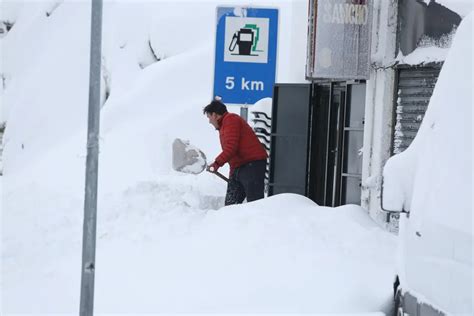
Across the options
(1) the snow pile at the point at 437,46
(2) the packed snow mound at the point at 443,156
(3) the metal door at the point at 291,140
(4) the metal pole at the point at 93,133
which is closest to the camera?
(2) the packed snow mound at the point at 443,156

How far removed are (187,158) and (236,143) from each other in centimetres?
127

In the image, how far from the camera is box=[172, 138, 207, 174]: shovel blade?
1134 centimetres

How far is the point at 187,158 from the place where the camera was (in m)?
11.4

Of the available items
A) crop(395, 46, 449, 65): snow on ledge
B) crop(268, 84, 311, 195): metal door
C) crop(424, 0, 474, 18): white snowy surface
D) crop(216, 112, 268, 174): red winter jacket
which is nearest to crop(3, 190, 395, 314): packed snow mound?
crop(216, 112, 268, 174): red winter jacket

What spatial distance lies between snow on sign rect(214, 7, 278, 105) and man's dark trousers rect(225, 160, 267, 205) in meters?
0.74

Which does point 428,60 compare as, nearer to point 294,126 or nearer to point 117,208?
point 294,126

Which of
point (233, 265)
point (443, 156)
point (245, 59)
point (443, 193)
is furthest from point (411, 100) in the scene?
point (443, 193)

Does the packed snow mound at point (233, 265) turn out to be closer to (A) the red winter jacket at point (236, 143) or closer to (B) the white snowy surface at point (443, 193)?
(A) the red winter jacket at point (236, 143)

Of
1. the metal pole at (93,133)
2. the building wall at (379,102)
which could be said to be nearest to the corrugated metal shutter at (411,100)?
the building wall at (379,102)

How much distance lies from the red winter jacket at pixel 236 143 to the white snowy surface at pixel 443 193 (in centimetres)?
535

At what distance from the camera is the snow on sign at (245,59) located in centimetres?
1035

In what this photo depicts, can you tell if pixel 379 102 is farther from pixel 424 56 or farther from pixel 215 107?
pixel 215 107

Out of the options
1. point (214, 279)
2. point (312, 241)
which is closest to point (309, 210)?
point (312, 241)

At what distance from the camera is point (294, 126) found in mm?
12227
